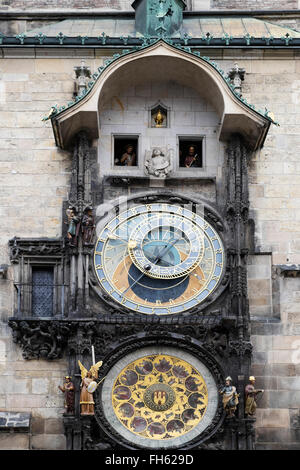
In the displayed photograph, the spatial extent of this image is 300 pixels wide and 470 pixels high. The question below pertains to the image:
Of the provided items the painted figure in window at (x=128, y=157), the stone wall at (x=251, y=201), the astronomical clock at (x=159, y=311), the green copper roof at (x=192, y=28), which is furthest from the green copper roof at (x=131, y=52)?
the astronomical clock at (x=159, y=311)

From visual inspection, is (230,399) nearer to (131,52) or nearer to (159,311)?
(159,311)

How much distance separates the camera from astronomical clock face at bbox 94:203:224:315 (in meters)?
19.2

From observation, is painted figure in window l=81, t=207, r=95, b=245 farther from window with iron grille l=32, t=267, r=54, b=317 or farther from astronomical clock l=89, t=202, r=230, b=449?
window with iron grille l=32, t=267, r=54, b=317

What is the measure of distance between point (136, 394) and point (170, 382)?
0.45 metres

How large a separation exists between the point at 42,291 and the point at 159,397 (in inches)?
82.4

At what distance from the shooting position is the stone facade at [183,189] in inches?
743

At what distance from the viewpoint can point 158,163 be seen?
65.5 ft

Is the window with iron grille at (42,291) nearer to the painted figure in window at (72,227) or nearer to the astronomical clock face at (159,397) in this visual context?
the painted figure in window at (72,227)

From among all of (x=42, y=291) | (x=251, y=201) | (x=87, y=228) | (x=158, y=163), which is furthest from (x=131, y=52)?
(x=42, y=291)

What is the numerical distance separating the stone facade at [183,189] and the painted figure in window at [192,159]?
19 cm

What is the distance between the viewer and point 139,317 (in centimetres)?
1894

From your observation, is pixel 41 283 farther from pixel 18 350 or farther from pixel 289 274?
pixel 289 274
